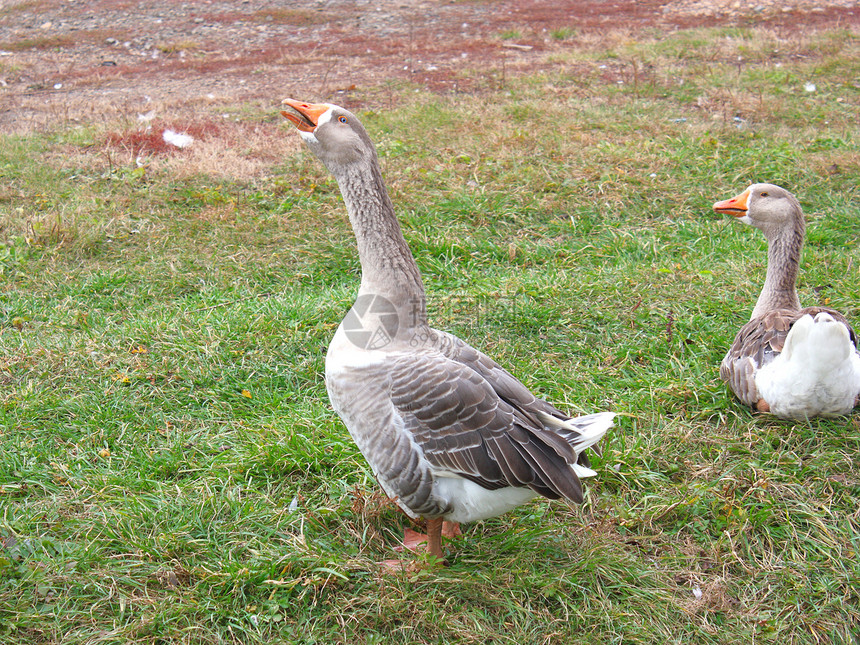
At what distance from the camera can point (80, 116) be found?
9344 mm

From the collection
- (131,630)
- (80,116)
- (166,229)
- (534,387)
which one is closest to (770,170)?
(534,387)

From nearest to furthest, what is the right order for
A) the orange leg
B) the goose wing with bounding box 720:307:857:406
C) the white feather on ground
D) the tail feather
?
the tail feather < the orange leg < the goose wing with bounding box 720:307:857:406 < the white feather on ground

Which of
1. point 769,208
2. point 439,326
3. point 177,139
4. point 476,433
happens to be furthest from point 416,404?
point 177,139

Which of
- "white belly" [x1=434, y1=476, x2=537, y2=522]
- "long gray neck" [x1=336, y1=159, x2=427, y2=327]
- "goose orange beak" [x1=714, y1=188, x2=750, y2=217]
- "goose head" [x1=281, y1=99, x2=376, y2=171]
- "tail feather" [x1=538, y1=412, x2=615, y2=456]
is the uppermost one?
"goose head" [x1=281, y1=99, x2=376, y2=171]

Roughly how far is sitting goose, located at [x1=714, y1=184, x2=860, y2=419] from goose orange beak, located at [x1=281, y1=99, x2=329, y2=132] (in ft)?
8.17

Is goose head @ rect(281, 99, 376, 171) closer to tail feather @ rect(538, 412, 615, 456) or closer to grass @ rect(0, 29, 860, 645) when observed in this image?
tail feather @ rect(538, 412, 615, 456)

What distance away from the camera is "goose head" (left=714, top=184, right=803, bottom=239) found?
4324 millimetres

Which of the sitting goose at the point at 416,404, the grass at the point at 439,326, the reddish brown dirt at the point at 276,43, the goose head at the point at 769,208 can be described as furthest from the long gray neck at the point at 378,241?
the reddish brown dirt at the point at 276,43

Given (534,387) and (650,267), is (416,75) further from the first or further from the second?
(534,387)

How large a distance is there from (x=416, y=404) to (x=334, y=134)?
1.17m

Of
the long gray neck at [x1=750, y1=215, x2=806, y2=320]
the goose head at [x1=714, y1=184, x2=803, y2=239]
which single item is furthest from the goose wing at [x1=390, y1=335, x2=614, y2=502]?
the goose head at [x1=714, y1=184, x2=803, y2=239]

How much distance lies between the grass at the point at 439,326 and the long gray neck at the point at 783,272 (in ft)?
1.29

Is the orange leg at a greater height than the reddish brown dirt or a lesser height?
lesser

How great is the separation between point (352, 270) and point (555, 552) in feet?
10.6
